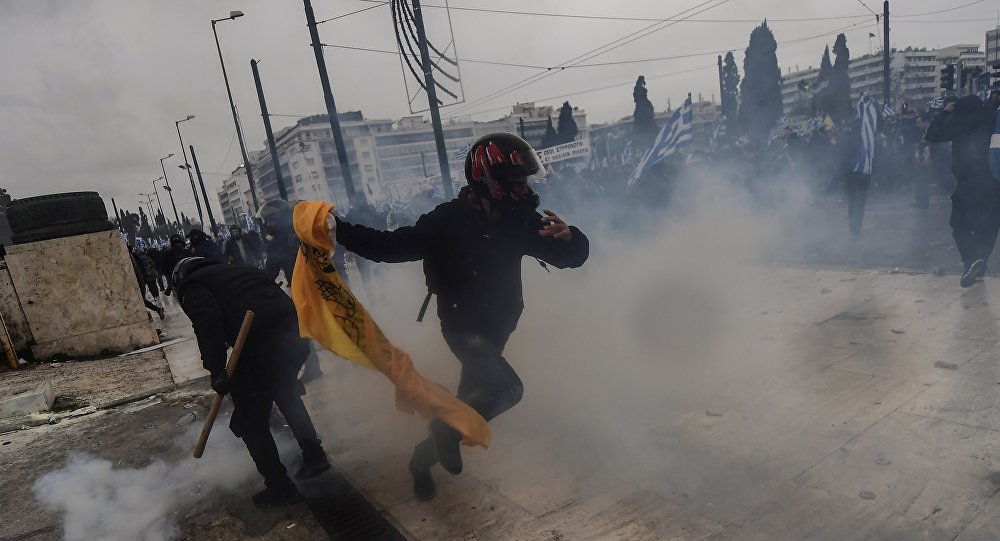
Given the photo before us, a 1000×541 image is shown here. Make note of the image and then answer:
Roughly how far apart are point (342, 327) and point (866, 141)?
8719 millimetres

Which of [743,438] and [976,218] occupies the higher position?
[976,218]

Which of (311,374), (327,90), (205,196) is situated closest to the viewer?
(311,374)

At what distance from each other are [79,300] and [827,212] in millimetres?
13459

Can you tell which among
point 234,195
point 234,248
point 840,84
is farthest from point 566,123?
point 234,195

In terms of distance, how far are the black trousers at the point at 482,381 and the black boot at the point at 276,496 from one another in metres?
0.91

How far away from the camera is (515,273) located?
10.5ft

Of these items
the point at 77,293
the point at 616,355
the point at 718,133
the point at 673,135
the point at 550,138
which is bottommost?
the point at 616,355

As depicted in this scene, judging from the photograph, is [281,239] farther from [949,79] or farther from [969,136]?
[949,79]

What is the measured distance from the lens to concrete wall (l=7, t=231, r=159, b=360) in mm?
7270

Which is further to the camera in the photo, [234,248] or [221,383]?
[234,248]

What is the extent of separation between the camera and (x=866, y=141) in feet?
27.9

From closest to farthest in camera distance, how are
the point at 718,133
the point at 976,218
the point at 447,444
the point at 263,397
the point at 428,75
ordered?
the point at 447,444
the point at 263,397
the point at 976,218
the point at 428,75
the point at 718,133

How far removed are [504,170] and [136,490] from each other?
10.7ft

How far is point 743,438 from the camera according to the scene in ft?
11.1
